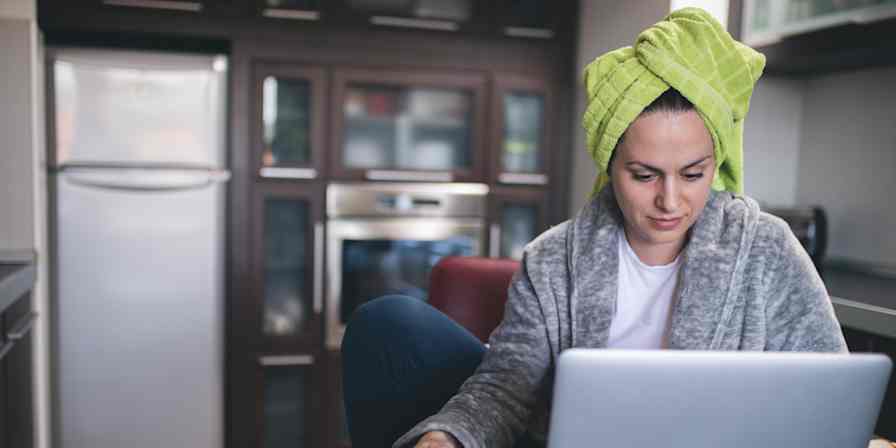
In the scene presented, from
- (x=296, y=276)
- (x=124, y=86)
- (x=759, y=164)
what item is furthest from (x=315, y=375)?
(x=759, y=164)

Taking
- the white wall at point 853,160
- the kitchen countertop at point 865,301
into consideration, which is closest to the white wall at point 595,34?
the white wall at point 853,160

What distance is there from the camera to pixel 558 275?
1.21 metres

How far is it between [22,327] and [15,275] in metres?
0.23

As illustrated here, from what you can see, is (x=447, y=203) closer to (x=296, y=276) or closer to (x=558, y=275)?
(x=296, y=276)

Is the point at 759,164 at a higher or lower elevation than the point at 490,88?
lower

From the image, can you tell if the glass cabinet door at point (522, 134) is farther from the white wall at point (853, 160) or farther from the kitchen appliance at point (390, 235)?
the white wall at point (853, 160)

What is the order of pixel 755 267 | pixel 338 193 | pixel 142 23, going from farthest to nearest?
pixel 338 193, pixel 142 23, pixel 755 267

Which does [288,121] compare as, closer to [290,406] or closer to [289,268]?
[289,268]

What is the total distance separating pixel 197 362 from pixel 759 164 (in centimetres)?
213

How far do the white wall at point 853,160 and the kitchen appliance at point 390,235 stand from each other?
1194mm

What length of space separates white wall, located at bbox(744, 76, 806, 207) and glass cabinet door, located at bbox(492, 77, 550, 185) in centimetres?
77

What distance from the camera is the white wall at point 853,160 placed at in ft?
7.58

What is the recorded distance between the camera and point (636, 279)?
1.23 metres

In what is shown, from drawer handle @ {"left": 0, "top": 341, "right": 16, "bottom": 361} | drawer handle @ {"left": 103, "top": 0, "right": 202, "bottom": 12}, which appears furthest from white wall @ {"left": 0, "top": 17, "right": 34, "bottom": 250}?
drawer handle @ {"left": 0, "top": 341, "right": 16, "bottom": 361}
